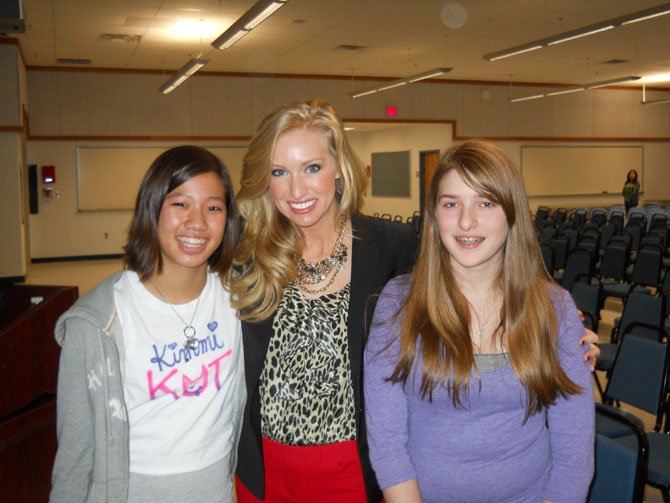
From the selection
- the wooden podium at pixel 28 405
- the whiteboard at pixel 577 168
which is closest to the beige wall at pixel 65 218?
the whiteboard at pixel 577 168

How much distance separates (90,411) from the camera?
158cm

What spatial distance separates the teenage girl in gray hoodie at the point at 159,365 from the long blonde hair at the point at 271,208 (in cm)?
11

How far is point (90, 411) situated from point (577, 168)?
19.3 m

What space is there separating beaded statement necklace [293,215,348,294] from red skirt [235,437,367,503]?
1.58 feet

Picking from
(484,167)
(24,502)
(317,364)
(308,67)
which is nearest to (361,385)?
(317,364)

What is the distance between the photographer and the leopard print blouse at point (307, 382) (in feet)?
6.11

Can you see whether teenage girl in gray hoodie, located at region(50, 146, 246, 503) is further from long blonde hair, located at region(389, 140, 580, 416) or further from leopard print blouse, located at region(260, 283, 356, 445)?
long blonde hair, located at region(389, 140, 580, 416)

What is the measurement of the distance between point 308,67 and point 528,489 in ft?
43.7

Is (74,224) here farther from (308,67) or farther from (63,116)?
(308,67)

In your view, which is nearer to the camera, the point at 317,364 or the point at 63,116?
the point at 317,364

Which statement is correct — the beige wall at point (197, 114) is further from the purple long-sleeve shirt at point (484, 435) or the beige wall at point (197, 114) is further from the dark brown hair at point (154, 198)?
the purple long-sleeve shirt at point (484, 435)

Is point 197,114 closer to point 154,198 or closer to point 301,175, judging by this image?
point 301,175

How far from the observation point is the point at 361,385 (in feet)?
6.12

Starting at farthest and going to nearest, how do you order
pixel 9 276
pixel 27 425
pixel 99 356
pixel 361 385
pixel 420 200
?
pixel 420 200
pixel 9 276
pixel 27 425
pixel 361 385
pixel 99 356
